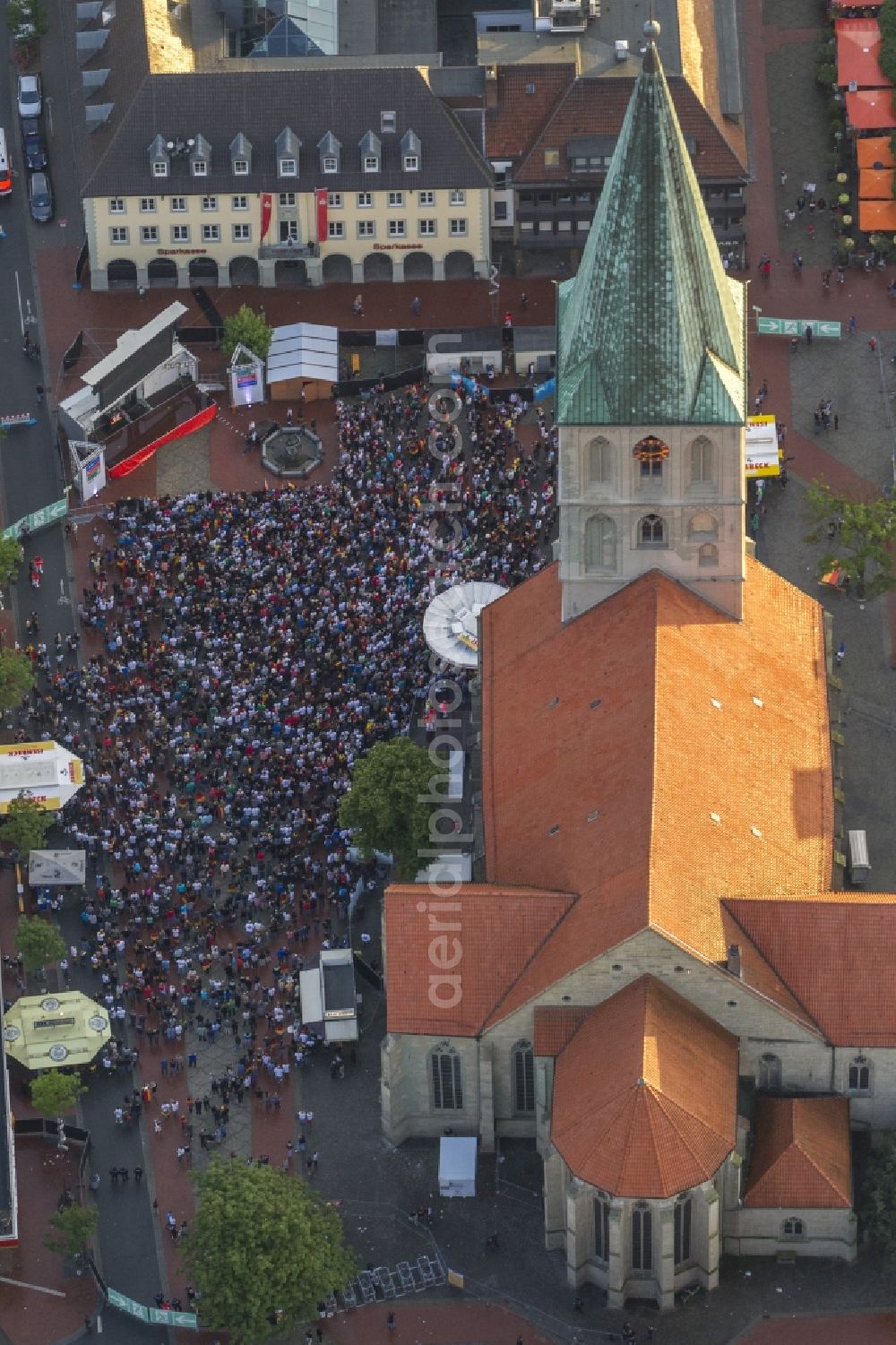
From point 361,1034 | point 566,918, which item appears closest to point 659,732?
point 566,918

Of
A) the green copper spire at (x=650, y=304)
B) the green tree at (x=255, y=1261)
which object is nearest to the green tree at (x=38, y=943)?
the green tree at (x=255, y=1261)

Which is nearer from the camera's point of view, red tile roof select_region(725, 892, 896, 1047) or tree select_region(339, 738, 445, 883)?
red tile roof select_region(725, 892, 896, 1047)

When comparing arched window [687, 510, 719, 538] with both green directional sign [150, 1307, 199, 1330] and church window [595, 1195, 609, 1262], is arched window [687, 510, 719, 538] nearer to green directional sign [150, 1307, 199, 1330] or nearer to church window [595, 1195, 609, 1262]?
church window [595, 1195, 609, 1262]

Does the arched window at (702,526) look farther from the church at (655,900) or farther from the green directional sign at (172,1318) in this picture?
the green directional sign at (172,1318)

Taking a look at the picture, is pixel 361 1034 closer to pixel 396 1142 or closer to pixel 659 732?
pixel 396 1142

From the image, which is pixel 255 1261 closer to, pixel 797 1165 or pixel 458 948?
pixel 458 948

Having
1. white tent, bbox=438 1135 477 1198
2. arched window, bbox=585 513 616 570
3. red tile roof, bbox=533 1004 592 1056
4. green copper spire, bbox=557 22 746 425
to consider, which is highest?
green copper spire, bbox=557 22 746 425

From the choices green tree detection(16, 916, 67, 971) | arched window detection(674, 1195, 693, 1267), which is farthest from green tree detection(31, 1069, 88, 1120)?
arched window detection(674, 1195, 693, 1267)
